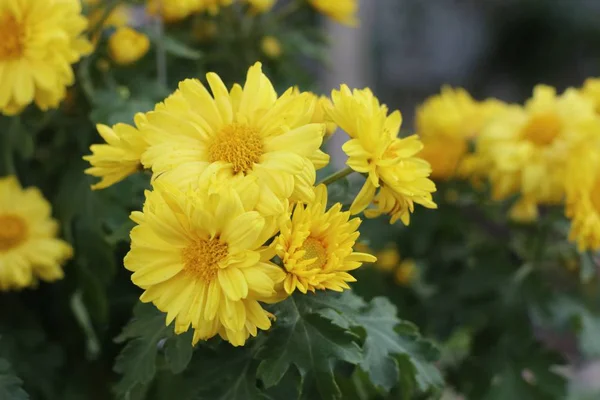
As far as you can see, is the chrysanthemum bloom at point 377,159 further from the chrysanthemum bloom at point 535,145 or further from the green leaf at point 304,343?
the chrysanthemum bloom at point 535,145

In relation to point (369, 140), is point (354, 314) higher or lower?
lower

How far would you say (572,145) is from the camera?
2.86 feet

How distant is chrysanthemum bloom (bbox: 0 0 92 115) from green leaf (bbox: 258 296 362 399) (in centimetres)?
34

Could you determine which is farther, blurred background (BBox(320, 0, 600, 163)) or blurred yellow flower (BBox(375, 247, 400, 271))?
blurred background (BBox(320, 0, 600, 163))

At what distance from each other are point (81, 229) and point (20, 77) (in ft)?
0.64

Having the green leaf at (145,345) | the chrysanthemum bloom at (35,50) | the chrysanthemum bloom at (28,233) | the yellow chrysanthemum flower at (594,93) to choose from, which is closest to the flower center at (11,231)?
the chrysanthemum bloom at (28,233)

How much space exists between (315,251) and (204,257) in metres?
0.08

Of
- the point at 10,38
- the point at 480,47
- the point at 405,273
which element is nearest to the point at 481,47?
the point at 480,47

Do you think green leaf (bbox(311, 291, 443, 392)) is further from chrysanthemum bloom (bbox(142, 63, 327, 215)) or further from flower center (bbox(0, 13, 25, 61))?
flower center (bbox(0, 13, 25, 61))

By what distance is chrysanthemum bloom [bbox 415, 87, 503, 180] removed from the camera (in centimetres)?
101

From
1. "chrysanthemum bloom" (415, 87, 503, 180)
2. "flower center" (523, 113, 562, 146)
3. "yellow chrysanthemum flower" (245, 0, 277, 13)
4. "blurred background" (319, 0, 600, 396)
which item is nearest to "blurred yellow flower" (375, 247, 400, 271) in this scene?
"chrysanthemum bloom" (415, 87, 503, 180)

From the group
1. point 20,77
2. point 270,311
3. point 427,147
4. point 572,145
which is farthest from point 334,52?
point 270,311

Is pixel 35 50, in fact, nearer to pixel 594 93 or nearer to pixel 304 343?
pixel 304 343

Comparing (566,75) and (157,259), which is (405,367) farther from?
(566,75)
